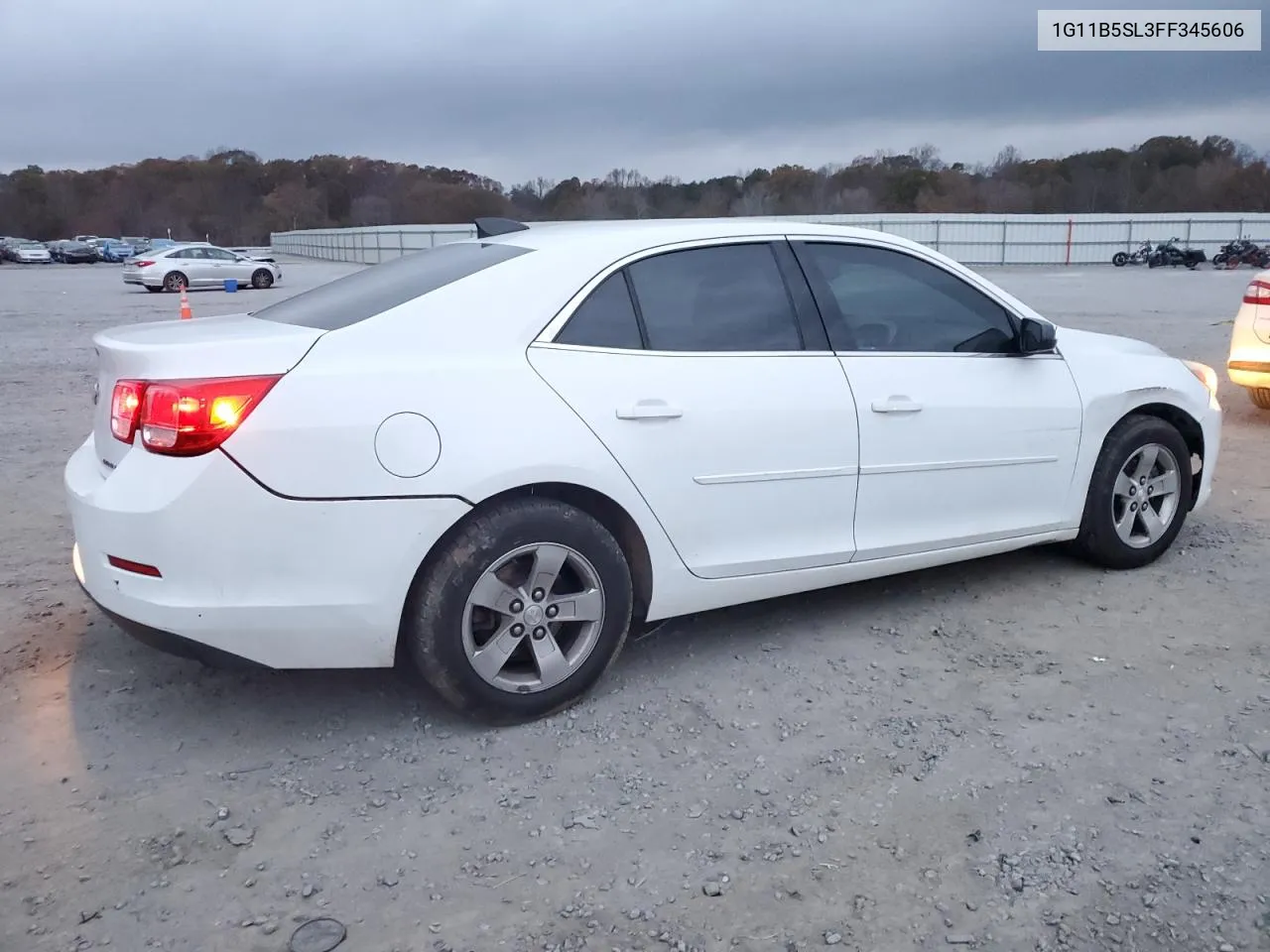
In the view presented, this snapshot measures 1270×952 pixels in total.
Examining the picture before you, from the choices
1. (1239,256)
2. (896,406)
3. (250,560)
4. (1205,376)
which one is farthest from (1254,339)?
(1239,256)

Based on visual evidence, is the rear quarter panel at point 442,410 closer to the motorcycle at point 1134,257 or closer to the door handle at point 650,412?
the door handle at point 650,412

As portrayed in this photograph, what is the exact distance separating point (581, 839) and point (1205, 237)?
50.7 metres

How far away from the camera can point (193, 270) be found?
33.8 metres

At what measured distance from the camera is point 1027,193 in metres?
71.4

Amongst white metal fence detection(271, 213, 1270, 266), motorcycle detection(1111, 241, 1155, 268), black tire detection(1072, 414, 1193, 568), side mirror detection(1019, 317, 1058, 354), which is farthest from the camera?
white metal fence detection(271, 213, 1270, 266)

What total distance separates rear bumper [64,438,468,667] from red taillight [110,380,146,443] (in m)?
0.08

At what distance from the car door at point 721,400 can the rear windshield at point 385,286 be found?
1.40ft

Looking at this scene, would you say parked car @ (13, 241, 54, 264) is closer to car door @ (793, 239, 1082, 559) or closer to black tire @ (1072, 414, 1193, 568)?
car door @ (793, 239, 1082, 559)

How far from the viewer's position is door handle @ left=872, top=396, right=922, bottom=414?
4195 millimetres

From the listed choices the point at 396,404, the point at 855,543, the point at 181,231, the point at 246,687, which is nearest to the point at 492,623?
the point at 396,404

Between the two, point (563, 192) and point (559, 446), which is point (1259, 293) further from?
point (563, 192)

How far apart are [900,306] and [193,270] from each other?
33.1m

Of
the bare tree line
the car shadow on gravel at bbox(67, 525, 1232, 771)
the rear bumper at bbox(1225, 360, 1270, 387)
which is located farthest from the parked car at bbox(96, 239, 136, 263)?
the car shadow on gravel at bbox(67, 525, 1232, 771)

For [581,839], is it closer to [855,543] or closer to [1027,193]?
[855,543]
